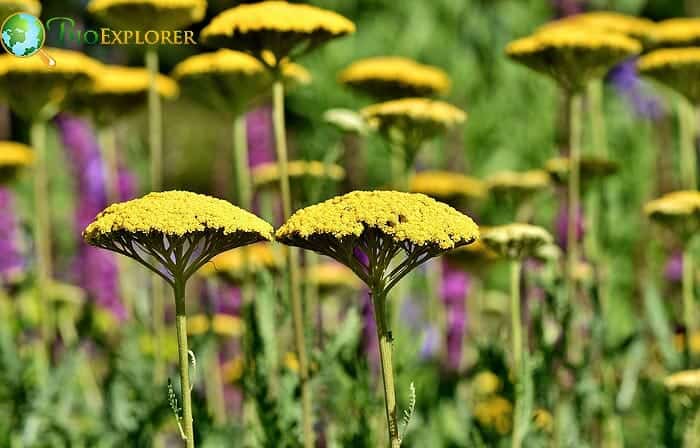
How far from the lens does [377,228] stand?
4.07 ft

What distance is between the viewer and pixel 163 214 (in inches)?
48.1

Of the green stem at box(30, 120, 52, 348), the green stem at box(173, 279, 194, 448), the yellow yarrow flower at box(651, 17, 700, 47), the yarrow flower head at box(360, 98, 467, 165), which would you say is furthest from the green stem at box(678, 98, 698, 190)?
the green stem at box(173, 279, 194, 448)

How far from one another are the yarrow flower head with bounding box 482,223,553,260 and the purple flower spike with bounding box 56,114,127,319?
173cm

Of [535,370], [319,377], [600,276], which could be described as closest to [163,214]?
[319,377]

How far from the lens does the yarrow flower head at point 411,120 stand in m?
1.98

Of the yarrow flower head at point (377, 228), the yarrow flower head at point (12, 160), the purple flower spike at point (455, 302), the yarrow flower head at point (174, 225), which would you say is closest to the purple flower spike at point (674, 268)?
the purple flower spike at point (455, 302)

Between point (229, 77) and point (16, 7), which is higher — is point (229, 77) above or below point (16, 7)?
below

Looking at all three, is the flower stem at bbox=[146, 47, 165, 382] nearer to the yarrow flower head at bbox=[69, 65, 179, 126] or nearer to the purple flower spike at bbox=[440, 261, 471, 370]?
the yarrow flower head at bbox=[69, 65, 179, 126]

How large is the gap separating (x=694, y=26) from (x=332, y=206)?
151 cm

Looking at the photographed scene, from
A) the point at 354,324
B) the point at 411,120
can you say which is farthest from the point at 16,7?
the point at 354,324

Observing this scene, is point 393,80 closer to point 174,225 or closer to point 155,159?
point 155,159

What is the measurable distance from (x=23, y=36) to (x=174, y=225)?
110 centimetres

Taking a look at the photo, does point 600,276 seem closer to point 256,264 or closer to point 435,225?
point 256,264

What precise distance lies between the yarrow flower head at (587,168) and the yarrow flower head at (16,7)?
1.14 meters
